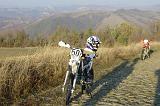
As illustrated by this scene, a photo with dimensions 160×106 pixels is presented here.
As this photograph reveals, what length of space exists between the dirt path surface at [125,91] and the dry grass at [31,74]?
1.32 m

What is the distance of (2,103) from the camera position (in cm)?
945

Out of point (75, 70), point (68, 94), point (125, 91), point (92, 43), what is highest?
point (92, 43)

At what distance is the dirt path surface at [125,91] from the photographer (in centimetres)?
1006

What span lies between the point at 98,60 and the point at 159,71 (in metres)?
3.73

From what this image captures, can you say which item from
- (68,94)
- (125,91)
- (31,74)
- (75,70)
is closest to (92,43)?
(75,70)

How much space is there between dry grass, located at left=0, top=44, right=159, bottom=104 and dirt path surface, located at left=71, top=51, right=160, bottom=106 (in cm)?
132

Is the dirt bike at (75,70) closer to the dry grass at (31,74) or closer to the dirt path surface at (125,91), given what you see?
the dirt path surface at (125,91)

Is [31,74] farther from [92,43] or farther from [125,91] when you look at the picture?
[125,91]

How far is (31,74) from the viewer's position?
12.0 meters

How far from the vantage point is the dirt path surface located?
1006cm

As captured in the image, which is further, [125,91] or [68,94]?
[125,91]

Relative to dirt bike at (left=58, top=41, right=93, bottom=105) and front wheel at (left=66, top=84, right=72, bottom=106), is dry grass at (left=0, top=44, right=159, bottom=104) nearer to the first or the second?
front wheel at (left=66, top=84, right=72, bottom=106)

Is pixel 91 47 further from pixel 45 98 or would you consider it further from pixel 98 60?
pixel 98 60

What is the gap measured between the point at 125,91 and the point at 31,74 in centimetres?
299
